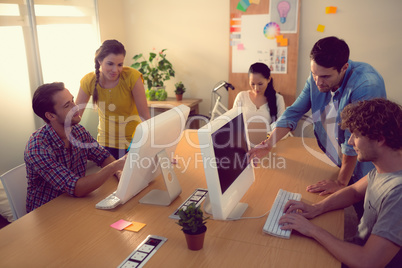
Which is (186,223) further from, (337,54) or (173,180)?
(337,54)

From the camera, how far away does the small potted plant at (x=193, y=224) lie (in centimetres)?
130

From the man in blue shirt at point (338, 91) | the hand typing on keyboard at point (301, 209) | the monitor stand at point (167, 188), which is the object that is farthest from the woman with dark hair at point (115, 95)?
the hand typing on keyboard at point (301, 209)

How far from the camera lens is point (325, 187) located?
1851 mm

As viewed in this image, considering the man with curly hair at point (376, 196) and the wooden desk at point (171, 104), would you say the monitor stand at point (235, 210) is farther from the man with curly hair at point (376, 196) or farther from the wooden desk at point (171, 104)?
the wooden desk at point (171, 104)

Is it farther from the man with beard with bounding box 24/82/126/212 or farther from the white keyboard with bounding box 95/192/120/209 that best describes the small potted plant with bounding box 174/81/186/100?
the white keyboard with bounding box 95/192/120/209

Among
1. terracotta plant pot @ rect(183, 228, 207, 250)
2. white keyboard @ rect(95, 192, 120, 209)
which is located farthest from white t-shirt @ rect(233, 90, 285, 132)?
terracotta plant pot @ rect(183, 228, 207, 250)

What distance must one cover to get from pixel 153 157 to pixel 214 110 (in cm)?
276

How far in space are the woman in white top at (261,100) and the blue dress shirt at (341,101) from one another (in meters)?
0.98

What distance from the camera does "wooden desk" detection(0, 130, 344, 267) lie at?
51.1 inches

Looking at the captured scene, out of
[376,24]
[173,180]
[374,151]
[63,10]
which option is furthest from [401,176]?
[63,10]

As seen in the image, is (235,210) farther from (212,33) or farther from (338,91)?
(212,33)

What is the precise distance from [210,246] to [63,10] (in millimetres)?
3397

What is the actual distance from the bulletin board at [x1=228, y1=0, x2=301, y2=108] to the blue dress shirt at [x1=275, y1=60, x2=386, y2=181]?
1984mm

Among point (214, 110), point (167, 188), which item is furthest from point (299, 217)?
point (214, 110)
